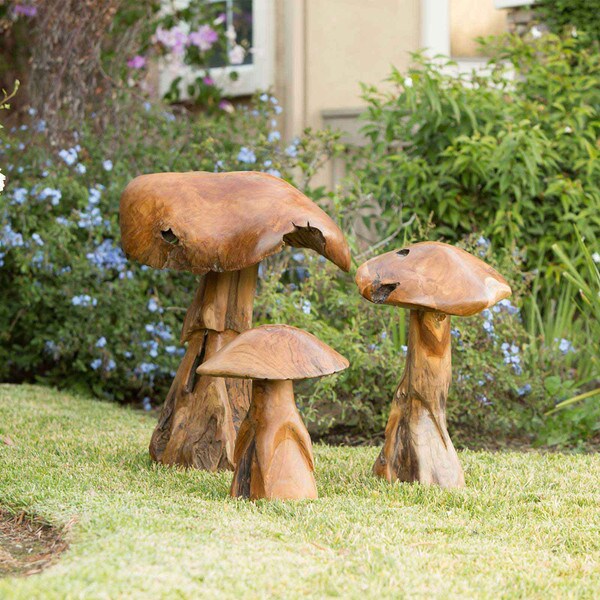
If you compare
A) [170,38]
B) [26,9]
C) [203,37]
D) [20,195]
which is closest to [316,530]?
[20,195]

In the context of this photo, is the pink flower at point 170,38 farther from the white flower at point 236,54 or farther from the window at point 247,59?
the white flower at point 236,54

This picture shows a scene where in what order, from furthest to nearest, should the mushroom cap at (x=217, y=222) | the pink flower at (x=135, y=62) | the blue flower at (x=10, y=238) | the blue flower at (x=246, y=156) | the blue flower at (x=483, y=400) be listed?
the pink flower at (x=135, y=62)
the blue flower at (x=246, y=156)
the blue flower at (x=10, y=238)
the blue flower at (x=483, y=400)
the mushroom cap at (x=217, y=222)

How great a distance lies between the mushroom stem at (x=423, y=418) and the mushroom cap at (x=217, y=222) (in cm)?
48

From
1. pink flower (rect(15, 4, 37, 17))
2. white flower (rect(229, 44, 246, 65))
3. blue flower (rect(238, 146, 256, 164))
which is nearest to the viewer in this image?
blue flower (rect(238, 146, 256, 164))

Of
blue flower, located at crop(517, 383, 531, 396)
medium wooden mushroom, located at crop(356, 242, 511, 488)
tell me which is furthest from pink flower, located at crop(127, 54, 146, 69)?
medium wooden mushroom, located at crop(356, 242, 511, 488)

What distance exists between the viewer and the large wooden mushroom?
391 centimetres

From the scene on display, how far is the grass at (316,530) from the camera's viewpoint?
2797 millimetres

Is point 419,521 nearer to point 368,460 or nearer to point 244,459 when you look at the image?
point 244,459

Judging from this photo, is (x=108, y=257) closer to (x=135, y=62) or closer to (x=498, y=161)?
(x=498, y=161)

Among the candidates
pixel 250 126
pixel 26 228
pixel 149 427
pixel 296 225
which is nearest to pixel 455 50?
pixel 250 126

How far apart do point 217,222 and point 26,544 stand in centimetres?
141

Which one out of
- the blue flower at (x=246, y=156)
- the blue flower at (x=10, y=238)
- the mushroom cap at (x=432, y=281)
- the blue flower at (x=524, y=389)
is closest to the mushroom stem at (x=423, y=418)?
the mushroom cap at (x=432, y=281)

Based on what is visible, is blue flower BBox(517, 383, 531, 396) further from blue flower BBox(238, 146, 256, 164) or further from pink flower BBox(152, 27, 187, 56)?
pink flower BBox(152, 27, 187, 56)

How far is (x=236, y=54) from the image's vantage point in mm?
10047
